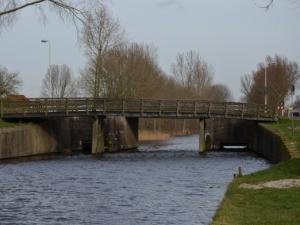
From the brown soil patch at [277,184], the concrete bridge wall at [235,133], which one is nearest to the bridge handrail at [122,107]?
the concrete bridge wall at [235,133]

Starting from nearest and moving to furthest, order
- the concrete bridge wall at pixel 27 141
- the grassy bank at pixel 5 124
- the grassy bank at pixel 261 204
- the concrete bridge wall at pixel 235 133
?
the grassy bank at pixel 261 204, the concrete bridge wall at pixel 27 141, the grassy bank at pixel 5 124, the concrete bridge wall at pixel 235 133

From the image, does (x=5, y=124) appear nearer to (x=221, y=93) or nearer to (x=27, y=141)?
(x=27, y=141)

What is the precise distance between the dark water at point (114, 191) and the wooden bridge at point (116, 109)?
10.6 meters

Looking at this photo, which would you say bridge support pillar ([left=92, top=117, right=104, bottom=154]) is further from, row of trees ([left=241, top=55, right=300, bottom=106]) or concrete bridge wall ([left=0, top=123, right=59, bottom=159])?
row of trees ([left=241, top=55, right=300, bottom=106])

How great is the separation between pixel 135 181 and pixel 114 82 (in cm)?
4339

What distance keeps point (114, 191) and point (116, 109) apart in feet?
90.6

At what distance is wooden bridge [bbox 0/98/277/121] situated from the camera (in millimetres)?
52250

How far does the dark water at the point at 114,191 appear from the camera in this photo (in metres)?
19.4

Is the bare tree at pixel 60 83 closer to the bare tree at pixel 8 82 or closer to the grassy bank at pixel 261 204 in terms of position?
the bare tree at pixel 8 82

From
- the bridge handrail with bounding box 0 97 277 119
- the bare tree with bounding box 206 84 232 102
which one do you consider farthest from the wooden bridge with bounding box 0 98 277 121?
the bare tree with bounding box 206 84 232 102

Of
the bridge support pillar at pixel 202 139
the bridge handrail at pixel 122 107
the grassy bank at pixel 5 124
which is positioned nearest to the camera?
the grassy bank at pixel 5 124

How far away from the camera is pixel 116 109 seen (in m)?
53.1

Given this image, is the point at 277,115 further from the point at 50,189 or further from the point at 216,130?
the point at 50,189

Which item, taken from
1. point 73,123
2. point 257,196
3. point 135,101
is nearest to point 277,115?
point 135,101
